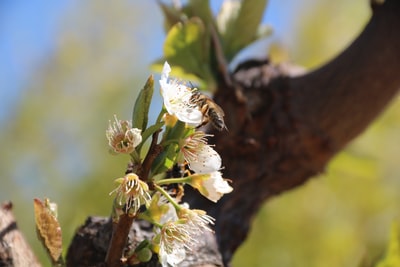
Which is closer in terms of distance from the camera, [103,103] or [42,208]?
[42,208]

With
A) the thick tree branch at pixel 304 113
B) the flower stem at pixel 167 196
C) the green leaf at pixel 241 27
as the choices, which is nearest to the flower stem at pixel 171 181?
the flower stem at pixel 167 196

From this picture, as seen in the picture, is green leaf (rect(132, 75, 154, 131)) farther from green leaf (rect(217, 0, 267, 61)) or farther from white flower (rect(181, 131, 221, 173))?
green leaf (rect(217, 0, 267, 61))

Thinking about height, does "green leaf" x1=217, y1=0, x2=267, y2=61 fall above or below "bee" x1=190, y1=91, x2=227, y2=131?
below

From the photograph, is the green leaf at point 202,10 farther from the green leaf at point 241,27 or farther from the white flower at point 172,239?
the white flower at point 172,239

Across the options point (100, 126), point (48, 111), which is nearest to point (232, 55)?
point (100, 126)

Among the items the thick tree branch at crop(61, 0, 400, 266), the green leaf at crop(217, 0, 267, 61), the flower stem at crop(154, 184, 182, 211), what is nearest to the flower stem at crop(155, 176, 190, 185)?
the flower stem at crop(154, 184, 182, 211)

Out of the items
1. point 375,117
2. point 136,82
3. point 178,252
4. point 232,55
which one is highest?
point 178,252

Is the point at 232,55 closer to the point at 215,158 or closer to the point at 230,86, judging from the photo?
the point at 230,86
